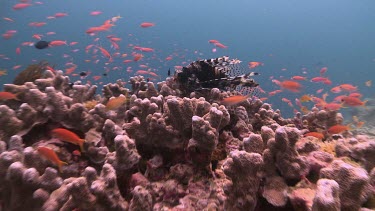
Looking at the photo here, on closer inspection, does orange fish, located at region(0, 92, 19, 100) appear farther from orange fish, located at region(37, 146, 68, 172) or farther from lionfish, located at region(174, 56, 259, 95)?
lionfish, located at region(174, 56, 259, 95)

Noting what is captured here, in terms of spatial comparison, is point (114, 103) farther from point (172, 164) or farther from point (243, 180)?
point (243, 180)

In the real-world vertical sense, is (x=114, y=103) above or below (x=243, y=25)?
above

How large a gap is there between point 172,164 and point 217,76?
2.20m

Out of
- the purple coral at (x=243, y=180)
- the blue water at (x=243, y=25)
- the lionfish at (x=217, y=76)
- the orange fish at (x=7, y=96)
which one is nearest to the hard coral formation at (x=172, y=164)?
the purple coral at (x=243, y=180)

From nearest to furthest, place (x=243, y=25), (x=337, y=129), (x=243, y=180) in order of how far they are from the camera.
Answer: (x=243, y=180)
(x=337, y=129)
(x=243, y=25)

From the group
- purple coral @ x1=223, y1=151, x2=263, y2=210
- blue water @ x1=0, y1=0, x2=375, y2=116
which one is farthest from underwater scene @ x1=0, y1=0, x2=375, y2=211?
blue water @ x1=0, y1=0, x2=375, y2=116

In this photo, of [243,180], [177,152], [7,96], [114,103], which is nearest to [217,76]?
[114,103]

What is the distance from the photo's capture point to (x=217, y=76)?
193 inches

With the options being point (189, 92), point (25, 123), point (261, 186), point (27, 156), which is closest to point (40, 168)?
point (27, 156)

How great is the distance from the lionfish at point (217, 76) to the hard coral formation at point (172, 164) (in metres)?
0.74

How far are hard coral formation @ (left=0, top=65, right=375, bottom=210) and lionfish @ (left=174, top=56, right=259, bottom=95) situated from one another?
2.42 feet

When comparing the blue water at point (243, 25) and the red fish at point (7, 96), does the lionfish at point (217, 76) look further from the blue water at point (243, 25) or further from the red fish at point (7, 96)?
the blue water at point (243, 25)

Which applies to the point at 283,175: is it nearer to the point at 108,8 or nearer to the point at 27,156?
the point at 27,156

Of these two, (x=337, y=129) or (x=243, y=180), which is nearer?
(x=243, y=180)
